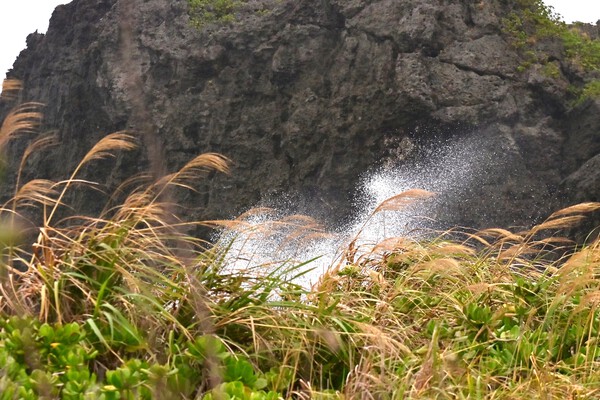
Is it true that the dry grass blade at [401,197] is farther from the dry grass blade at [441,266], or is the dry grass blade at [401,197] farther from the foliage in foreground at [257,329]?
the dry grass blade at [441,266]

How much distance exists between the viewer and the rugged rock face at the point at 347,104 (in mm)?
13812

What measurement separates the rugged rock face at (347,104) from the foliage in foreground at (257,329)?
323 inches

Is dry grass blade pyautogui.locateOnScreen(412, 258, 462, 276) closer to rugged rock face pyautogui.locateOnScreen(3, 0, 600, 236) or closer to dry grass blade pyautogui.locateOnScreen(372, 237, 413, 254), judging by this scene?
dry grass blade pyautogui.locateOnScreen(372, 237, 413, 254)

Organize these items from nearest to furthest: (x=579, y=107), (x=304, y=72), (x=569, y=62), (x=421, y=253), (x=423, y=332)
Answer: (x=423, y=332), (x=421, y=253), (x=579, y=107), (x=569, y=62), (x=304, y=72)

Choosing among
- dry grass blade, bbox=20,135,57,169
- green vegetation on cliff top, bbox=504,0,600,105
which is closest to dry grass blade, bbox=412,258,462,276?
dry grass blade, bbox=20,135,57,169

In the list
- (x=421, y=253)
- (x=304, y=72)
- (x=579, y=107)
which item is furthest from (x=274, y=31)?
(x=421, y=253)

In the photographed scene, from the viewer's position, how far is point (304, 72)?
15484mm

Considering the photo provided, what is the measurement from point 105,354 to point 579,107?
11.3 meters

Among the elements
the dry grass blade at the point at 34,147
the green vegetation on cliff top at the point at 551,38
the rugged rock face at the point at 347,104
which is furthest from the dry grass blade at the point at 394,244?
the green vegetation on cliff top at the point at 551,38

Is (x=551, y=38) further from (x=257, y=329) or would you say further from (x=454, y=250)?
(x=257, y=329)

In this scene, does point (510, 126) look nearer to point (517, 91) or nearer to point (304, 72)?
point (517, 91)

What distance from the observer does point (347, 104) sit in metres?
14.8

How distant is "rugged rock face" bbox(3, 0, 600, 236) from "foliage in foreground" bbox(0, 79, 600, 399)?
26.9ft

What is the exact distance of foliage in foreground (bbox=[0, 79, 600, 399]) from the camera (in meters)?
3.35
